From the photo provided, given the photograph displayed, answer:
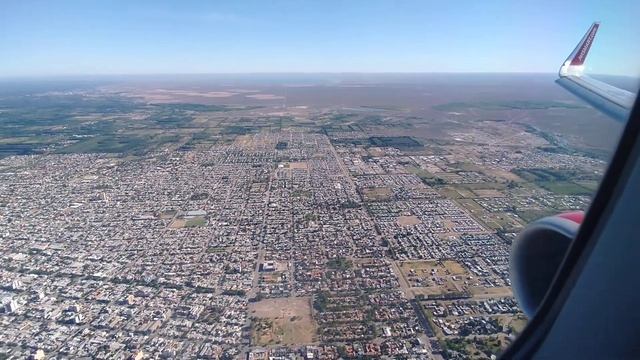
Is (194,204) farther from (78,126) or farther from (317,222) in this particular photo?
(78,126)

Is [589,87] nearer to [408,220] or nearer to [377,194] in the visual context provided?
[408,220]

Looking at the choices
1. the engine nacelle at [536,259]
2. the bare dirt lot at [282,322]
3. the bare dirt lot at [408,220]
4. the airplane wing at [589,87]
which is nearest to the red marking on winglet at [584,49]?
the airplane wing at [589,87]

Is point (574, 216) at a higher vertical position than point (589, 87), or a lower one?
lower

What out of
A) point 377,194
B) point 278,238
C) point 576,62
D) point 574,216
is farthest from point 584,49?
point 377,194

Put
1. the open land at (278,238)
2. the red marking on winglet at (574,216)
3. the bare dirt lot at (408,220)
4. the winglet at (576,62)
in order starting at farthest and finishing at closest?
the bare dirt lot at (408,220) < the open land at (278,238) < the winglet at (576,62) < the red marking on winglet at (574,216)

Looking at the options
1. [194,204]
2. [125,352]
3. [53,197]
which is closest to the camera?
[125,352]

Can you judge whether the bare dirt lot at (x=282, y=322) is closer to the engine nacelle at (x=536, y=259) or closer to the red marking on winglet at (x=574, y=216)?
the engine nacelle at (x=536, y=259)

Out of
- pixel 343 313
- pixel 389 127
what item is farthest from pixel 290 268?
pixel 389 127

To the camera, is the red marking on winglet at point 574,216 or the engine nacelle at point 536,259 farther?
the engine nacelle at point 536,259
